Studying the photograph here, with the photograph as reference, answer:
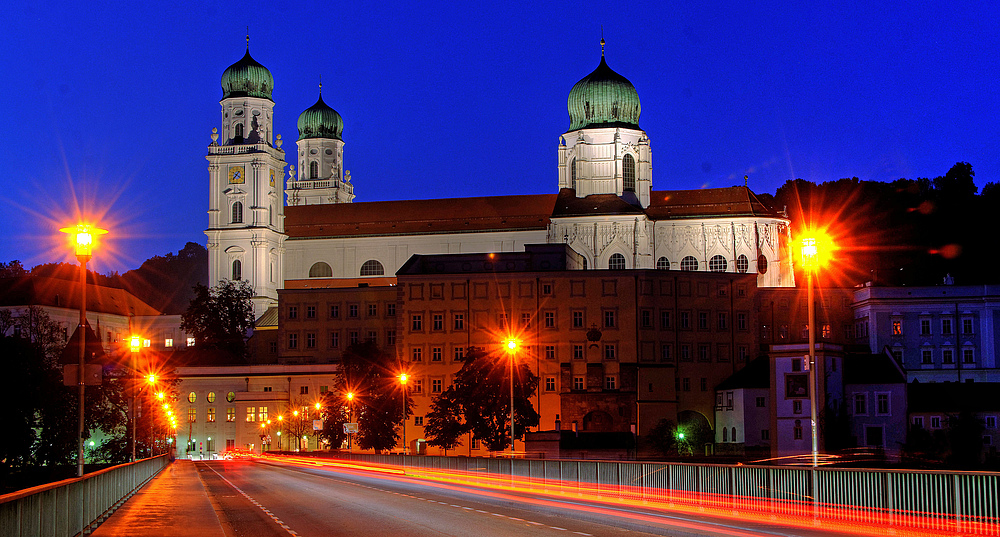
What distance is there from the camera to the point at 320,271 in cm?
13638

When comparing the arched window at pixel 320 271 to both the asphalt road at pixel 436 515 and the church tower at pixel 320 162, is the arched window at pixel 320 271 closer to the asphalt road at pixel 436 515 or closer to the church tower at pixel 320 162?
the church tower at pixel 320 162

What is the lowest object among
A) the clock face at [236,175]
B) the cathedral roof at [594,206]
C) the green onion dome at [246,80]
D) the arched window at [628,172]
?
the cathedral roof at [594,206]

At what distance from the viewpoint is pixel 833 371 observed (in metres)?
92.1

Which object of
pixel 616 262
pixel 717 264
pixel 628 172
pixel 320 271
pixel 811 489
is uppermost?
pixel 628 172

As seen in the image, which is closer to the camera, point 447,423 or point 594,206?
point 447,423

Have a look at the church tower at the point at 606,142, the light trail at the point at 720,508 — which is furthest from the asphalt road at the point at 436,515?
the church tower at the point at 606,142

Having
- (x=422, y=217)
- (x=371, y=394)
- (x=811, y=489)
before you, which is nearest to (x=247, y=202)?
(x=422, y=217)

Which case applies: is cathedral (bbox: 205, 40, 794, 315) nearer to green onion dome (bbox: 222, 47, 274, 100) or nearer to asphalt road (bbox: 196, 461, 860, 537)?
green onion dome (bbox: 222, 47, 274, 100)

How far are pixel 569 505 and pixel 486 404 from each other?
59.1m

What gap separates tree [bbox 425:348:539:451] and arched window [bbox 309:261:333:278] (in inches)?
1819

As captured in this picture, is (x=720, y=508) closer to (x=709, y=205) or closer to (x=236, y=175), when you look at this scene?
(x=709, y=205)

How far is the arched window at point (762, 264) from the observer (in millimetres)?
122662

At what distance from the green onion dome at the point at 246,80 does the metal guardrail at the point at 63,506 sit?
113306 millimetres

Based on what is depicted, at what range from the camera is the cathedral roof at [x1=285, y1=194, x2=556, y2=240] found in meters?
132
